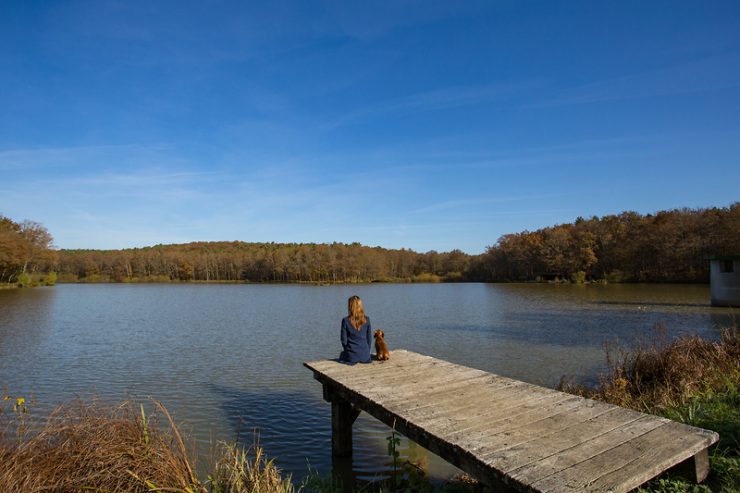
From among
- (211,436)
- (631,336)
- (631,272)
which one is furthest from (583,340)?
(631,272)

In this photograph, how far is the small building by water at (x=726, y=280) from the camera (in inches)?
1000

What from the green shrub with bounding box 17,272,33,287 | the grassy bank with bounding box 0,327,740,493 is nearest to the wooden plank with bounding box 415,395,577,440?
the grassy bank with bounding box 0,327,740,493

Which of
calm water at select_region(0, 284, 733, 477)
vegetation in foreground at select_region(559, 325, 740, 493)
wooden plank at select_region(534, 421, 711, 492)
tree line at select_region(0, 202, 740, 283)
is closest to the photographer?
wooden plank at select_region(534, 421, 711, 492)

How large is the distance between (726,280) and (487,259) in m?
68.8

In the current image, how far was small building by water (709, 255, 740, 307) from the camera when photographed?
25388 millimetres

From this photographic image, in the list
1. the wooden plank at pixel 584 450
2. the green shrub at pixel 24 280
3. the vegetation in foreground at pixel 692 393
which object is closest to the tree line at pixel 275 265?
the green shrub at pixel 24 280

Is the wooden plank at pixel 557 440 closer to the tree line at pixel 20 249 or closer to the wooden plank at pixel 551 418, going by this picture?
the wooden plank at pixel 551 418

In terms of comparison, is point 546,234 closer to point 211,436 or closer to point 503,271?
point 503,271

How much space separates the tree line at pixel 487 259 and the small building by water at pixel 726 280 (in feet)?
31.3

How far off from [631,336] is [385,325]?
10.9 m

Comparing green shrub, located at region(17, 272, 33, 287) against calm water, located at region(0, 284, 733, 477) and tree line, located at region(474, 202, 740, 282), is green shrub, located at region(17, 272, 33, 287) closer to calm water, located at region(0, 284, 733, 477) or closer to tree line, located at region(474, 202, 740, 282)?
calm water, located at region(0, 284, 733, 477)

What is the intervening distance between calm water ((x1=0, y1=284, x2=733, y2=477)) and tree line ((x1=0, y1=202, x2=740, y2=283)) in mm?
21559

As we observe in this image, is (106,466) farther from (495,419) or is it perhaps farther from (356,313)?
(356,313)

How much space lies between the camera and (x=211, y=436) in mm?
8055
